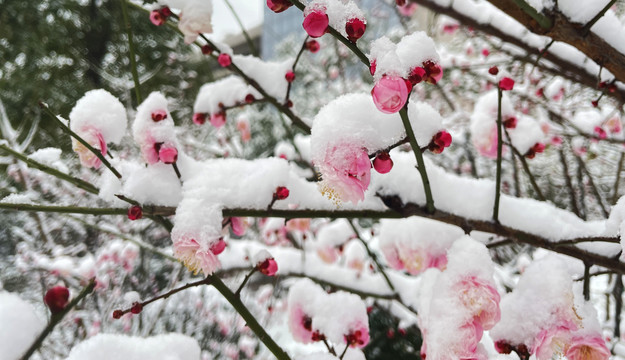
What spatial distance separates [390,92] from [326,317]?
609mm

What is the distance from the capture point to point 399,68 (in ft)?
1.59

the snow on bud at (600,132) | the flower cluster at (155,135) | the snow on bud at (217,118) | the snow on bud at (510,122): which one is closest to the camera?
the flower cluster at (155,135)

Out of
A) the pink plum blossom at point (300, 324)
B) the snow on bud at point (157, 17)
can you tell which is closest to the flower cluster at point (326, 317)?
the pink plum blossom at point (300, 324)

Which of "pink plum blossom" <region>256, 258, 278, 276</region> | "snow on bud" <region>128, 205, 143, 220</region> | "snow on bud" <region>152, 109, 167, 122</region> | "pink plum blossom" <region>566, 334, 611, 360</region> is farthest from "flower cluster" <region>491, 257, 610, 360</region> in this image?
"snow on bud" <region>152, 109, 167, 122</region>

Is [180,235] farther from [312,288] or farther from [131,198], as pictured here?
[312,288]

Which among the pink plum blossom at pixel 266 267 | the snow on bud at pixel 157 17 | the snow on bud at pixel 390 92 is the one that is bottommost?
the pink plum blossom at pixel 266 267

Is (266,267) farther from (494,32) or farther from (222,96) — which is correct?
(494,32)

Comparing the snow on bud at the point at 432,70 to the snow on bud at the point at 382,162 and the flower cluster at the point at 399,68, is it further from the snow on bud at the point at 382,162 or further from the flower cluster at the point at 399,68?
the snow on bud at the point at 382,162

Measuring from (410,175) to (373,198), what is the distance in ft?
0.31

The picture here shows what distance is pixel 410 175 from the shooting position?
83 centimetres

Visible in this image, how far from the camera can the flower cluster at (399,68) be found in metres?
0.47

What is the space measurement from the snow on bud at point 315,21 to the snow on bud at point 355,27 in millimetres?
27

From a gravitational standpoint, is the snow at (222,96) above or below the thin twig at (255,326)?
above

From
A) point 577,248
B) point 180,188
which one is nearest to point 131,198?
point 180,188
